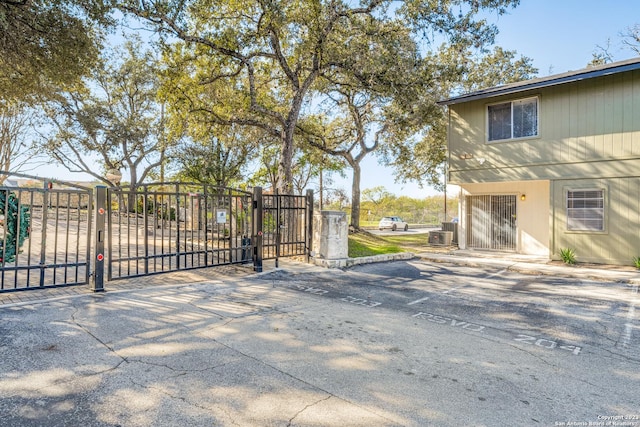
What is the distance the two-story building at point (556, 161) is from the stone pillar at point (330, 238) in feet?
19.1

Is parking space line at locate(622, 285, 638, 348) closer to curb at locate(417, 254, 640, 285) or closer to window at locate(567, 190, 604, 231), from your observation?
curb at locate(417, 254, 640, 285)

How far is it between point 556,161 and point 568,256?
293cm

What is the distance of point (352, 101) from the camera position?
17.8 meters

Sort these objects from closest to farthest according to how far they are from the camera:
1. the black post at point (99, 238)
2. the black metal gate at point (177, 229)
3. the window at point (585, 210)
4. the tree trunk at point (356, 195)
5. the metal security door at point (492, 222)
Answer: the black post at point (99, 238), the black metal gate at point (177, 229), the window at point (585, 210), the metal security door at point (492, 222), the tree trunk at point (356, 195)

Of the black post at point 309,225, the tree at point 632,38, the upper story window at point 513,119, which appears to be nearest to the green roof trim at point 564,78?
the upper story window at point 513,119

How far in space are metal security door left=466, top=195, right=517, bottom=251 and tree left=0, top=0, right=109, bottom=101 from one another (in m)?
13.5

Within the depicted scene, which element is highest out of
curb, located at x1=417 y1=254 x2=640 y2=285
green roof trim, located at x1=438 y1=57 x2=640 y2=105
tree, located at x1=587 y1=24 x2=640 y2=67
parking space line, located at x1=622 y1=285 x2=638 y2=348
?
tree, located at x1=587 y1=24 x2=640 y2=67

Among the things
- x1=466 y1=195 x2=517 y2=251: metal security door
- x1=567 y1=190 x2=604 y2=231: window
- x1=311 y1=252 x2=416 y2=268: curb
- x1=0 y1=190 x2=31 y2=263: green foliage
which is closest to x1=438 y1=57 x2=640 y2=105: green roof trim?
x1=567 y1=190 x2=604 y2=231: window

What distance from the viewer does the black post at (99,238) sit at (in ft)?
19.9

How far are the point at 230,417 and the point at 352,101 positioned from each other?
668 inches

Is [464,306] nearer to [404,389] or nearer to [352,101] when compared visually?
[404,389]

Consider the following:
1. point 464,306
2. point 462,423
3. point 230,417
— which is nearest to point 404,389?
point 462,423

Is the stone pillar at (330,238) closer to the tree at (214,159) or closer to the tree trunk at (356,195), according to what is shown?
the tree trunk at (356,195)

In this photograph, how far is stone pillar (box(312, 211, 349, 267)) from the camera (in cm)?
964
